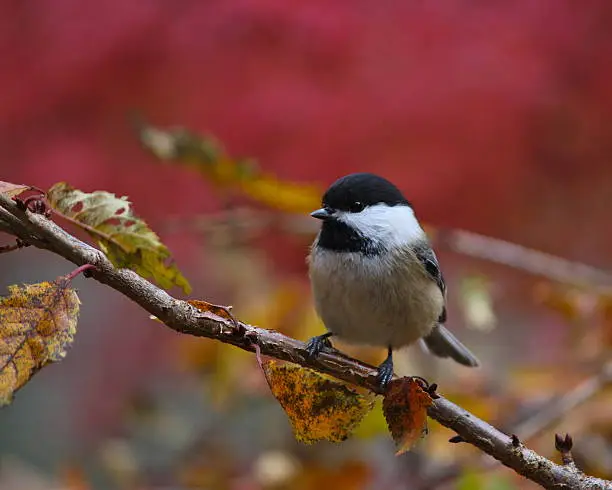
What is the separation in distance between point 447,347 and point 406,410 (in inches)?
34.0

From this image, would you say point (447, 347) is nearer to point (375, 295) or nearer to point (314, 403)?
point (375, 295)

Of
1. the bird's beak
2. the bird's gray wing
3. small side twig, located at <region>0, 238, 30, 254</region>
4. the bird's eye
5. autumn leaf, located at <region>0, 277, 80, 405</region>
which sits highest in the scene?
the bird's gray wing

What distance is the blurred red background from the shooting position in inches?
72.3

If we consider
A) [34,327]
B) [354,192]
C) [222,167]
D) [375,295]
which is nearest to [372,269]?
[375,295]

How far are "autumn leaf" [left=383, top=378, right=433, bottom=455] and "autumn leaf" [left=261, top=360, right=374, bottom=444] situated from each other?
0.08 ft

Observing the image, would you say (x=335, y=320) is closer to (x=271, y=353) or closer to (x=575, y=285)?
(x=575, y=285)

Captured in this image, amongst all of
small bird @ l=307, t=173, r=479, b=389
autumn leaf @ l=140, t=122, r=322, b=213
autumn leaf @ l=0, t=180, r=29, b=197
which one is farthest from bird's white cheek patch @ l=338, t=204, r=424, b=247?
autumn leaf @ l=0, t=180, r=29, b=197

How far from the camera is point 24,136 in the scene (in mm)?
1927

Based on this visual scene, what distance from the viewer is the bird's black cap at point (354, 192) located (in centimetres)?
141

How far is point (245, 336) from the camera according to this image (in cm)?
76

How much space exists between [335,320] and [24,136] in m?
1.02

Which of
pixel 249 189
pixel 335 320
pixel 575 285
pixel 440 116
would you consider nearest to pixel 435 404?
pixel 335 320

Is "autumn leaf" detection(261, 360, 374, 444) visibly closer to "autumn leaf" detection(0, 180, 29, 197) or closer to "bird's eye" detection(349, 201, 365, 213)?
"autumn leaf" detection(0, 180, 29, 197)

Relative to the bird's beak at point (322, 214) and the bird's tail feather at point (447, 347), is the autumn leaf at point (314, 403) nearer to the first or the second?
the bird's beak at point (322, 214)
